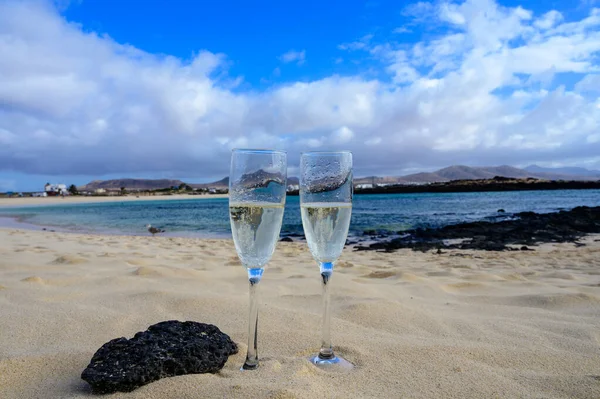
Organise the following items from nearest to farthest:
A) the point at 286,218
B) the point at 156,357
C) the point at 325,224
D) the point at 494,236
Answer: the point at 156,357
the point at 325,224
the point at 494,236
the point at 286,218

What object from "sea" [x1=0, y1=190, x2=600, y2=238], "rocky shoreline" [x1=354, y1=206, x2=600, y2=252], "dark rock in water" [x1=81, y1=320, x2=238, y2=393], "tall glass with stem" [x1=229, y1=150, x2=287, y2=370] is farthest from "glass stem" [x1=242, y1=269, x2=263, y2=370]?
"sea" [x1=0, y1=190, x2=600, y2=238]

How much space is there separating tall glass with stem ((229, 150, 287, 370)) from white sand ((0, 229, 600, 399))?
39cm

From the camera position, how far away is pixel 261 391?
135cm

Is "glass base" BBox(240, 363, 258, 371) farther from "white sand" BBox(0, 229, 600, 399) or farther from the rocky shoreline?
the rocky shoreline

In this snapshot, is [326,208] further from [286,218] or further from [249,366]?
[286,218]

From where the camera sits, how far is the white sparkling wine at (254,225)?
160 centimetres

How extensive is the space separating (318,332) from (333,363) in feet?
1.70

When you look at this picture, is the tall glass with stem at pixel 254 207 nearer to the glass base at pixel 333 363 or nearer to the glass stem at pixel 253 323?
the glass stem at pixel 253 323

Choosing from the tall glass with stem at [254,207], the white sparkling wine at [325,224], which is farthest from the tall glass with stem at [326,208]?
the tall glass with stem at [254,207]

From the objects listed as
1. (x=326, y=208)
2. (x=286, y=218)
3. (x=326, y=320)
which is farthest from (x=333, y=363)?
(x=286, y=218)

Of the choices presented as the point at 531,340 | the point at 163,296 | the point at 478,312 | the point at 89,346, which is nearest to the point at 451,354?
the point at 531,340

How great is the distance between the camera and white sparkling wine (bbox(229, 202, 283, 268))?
160cm

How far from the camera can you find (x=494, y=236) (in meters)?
11.9

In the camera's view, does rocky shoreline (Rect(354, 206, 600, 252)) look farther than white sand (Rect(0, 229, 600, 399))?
Yes
